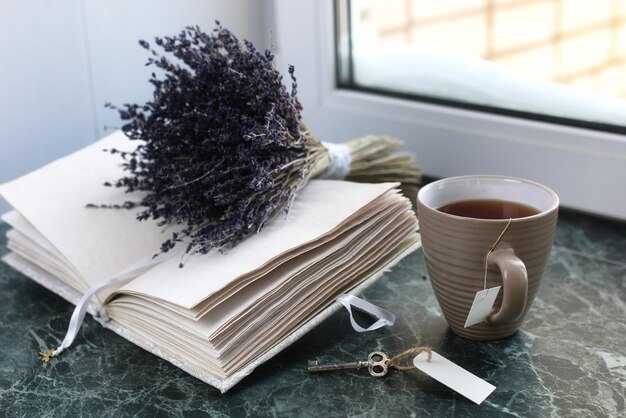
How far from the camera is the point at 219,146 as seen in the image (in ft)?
2.84

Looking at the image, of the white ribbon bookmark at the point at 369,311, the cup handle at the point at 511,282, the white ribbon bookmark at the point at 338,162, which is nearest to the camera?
the cup handle at the point at 511,282

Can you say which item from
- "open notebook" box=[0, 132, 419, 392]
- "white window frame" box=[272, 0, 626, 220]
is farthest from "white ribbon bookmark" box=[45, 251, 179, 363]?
"white window frame" box=[272, 0, 626, 220]

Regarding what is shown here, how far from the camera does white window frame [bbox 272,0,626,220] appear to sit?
103cm

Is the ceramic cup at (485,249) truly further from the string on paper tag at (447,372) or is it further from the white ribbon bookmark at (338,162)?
the white ribbon bookmark at (338,162)

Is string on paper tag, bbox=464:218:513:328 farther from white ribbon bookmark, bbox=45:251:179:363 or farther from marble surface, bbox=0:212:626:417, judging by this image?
white ribbon bookmark, bbox=45:251:179:363

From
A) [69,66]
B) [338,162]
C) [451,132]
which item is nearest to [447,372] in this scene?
[338,162]

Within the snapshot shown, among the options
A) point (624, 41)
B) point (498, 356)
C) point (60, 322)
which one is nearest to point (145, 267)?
point (60, 322)

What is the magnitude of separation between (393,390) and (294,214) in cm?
24

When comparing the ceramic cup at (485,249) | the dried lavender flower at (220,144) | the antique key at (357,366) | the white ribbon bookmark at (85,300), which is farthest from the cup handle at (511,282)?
the white ribbon bookmark at (85,300)

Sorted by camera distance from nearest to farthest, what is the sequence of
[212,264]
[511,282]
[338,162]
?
[511,282]
[212,264]
[338,162]

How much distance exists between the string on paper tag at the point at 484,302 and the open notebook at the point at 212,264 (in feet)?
0.49

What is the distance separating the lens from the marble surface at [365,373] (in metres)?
0.71

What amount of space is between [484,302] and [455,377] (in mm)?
78

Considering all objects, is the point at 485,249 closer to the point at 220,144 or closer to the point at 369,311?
the point at 369,311
